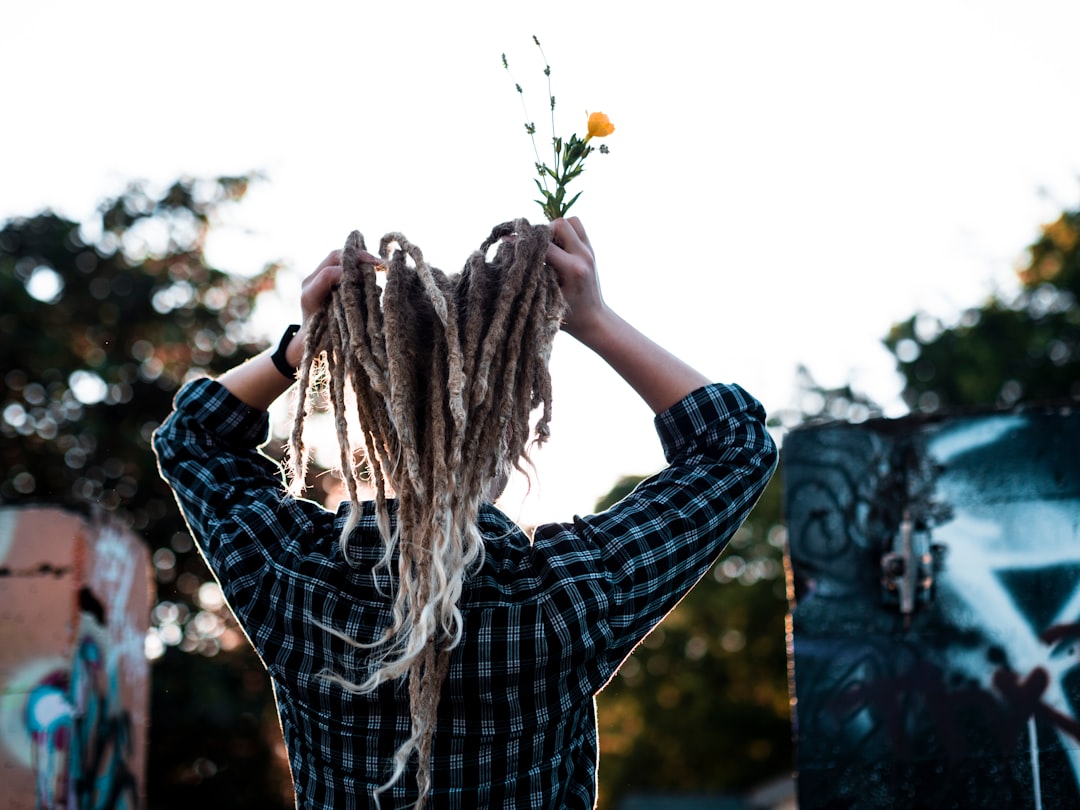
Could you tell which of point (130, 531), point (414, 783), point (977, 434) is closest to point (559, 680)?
point (414, 783)

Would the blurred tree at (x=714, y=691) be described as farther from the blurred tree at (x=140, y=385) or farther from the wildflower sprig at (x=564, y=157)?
the wildflower sprig at (x=564, y=157)

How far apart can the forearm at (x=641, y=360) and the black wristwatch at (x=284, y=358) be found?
0.53 m

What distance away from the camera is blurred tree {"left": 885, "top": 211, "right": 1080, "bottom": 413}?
16797 mm

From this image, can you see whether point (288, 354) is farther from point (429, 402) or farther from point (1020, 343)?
point (1020, 343)

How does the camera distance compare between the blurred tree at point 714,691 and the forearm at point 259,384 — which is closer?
the forearm at point 259,384

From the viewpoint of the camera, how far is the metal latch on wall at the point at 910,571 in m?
3.43

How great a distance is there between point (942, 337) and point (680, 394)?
17046 mm

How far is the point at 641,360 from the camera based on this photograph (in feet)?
6.65

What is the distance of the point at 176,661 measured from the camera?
1134 centimetres

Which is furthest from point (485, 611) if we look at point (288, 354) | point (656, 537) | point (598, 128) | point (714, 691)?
point (714, 691)

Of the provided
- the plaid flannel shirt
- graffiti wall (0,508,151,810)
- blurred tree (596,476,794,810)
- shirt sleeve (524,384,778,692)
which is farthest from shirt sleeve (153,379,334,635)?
blurred tree (596,476,794,810)

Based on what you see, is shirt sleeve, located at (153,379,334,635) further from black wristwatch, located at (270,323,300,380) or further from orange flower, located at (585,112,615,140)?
orange flower, located at (585,112,615,140)

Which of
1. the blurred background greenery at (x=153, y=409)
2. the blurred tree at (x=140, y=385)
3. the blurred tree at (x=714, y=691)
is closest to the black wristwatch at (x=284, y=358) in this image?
the blurred background greenery at (x=153, y=409)

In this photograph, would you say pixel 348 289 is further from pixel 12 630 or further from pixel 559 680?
pixel 12 630
